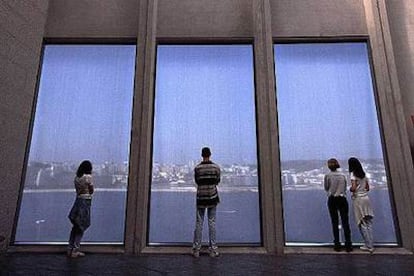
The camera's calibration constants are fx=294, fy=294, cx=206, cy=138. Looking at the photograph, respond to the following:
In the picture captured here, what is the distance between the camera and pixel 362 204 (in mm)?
4914

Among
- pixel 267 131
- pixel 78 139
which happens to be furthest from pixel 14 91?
pixel 267 131

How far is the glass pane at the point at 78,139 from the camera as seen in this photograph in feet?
17.9

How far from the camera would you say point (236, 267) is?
12.9ft

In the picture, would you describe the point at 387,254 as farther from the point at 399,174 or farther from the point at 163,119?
the point at 163,119

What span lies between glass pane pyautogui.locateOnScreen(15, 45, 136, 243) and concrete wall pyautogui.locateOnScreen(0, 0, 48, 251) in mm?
285

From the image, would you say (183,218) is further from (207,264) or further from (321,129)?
(321,129)

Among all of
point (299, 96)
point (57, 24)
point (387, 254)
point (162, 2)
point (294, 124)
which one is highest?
point (162, 2)

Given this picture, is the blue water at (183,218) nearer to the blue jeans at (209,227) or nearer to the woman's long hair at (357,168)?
the blue jeans at (209,227)

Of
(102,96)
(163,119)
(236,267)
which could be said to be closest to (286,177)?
(236,267)

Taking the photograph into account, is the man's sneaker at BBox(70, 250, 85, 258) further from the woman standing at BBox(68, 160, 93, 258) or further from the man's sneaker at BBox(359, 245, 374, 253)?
the man's sneaker at BBox(359, 245, 374, 253)

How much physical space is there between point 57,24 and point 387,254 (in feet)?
25.3

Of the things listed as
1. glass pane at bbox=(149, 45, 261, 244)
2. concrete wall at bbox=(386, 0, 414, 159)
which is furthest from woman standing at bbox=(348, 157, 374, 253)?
glass pane at bbox=(149, 45, 261, 244)

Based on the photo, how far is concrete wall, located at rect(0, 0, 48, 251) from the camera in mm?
5039

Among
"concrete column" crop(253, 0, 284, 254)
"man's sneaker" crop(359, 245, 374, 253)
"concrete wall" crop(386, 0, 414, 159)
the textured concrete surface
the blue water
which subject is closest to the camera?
the textured concrete surface
